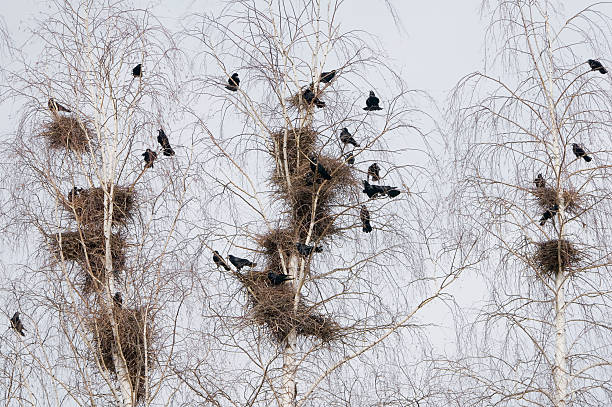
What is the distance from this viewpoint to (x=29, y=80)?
10.3 m

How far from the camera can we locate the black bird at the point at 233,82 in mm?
10023

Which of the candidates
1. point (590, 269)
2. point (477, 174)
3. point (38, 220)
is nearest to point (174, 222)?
point (38, 220)

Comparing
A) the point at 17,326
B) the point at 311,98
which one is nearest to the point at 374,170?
the point at 311,98

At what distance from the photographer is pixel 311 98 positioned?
32.5 ft

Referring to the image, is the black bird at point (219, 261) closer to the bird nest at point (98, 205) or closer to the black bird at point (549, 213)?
the bird nest at point (98, 205)

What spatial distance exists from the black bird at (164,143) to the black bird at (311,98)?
1.36 metres

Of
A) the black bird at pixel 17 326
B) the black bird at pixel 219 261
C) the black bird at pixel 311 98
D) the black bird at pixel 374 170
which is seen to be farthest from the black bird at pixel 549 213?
the black bird at pixel 17 326

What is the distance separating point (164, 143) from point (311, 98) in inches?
57.2

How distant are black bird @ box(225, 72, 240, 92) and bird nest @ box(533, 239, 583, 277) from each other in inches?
124

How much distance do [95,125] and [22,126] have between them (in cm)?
69

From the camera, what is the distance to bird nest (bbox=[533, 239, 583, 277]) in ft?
30.6

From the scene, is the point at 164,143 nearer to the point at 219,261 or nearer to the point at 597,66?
the point at 219,261

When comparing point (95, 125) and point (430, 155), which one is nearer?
point (430, 155)

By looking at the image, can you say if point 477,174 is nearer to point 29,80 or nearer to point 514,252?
point 514,252
